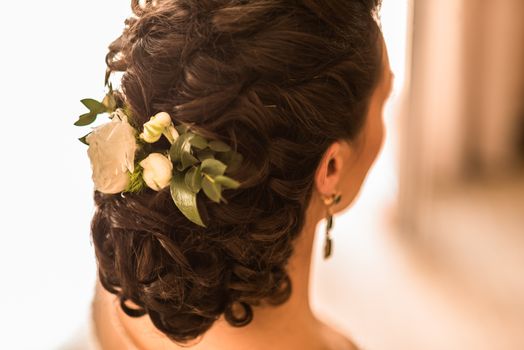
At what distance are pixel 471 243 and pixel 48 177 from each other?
1070 millimetres

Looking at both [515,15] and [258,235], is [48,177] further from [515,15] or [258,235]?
[515,15]

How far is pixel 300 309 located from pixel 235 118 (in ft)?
1.59

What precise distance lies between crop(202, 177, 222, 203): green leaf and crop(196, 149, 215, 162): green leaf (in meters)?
0.03

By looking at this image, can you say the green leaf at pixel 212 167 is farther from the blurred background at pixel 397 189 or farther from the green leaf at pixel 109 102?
the blurred background at pixel 397 189

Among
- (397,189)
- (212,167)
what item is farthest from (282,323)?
(397,189)

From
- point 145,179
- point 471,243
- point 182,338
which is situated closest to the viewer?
point 145,179

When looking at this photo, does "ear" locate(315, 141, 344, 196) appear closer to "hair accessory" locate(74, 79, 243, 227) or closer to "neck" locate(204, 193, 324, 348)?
"neck" locate(204, 193, 324, 348)

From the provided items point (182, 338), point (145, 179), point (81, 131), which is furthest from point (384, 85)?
point (81, 131)

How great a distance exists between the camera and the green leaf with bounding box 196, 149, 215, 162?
31.0 inches

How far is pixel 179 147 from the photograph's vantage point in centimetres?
78

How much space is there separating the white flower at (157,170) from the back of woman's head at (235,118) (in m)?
0.02

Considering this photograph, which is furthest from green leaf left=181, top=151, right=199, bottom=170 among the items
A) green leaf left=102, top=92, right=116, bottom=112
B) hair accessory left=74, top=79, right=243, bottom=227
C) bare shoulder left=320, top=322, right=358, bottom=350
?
bare shoulder left=320, top=322, right=358, bottom=350

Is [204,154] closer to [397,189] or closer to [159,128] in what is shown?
[159,128]

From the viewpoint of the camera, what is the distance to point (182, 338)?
946mm
